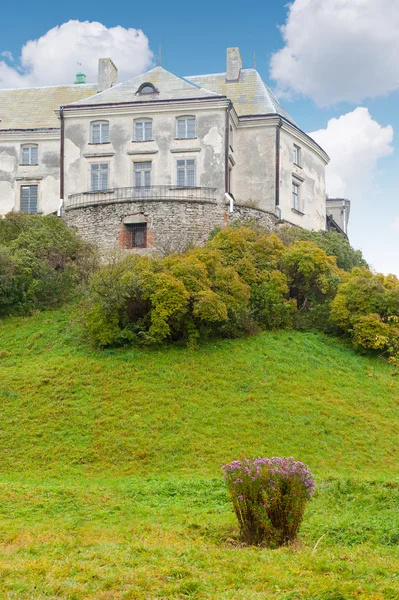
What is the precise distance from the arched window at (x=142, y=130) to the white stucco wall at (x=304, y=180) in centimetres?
677

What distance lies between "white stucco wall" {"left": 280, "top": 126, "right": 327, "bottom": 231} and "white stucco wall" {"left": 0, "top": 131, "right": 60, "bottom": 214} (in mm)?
11783

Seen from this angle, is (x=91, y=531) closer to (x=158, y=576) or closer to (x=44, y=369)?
(x=158, y=576)

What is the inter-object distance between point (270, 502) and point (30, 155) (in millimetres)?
31827

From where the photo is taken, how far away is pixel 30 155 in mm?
39250

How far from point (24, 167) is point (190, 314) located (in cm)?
1724

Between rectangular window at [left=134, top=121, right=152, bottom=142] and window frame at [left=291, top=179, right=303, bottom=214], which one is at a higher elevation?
rectangular window at [left=134, top=121, right=152, bottom=142]

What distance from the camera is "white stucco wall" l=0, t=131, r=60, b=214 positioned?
38.6 meters

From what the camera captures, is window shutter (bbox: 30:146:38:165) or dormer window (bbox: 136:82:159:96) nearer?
dormer window (bbox: 136:82:159:96)

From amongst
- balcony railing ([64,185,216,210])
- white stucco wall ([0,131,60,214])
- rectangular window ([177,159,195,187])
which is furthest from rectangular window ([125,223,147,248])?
white stucco wall ([0,131,60,214])

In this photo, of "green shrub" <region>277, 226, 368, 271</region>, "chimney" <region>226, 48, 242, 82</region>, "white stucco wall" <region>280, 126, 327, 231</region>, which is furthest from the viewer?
"chimney" <region>226, 48, 242, 82</region>

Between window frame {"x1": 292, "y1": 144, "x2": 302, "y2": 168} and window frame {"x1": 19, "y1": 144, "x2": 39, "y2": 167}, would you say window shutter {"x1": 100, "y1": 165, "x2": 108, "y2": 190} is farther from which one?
window frame {"x1": 292, "y1": 144, "x2": 302, "y2": 168}

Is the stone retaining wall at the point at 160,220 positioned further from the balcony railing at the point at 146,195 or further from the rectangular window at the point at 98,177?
the rectangular window at the point at 98,177

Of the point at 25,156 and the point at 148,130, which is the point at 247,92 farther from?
the point at 25,156

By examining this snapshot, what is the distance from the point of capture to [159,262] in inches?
1072
